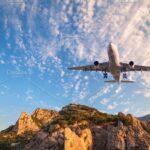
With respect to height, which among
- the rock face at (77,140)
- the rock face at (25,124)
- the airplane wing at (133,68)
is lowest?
the rock face at (77,140)

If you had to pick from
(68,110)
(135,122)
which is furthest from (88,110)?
(135,122)

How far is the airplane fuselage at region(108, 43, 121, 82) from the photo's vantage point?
5875 cm

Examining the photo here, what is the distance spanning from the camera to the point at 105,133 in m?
83.2

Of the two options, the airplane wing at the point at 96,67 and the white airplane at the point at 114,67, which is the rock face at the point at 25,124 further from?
the white airplane at the point at 114,67

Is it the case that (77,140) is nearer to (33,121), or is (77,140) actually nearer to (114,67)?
(114,67)

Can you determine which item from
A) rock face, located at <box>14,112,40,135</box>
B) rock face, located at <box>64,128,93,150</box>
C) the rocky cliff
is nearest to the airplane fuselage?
rock face, located at <box>64,128,93,150</box>

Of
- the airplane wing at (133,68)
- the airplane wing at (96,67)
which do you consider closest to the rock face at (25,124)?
the airplane wing at (96,67)

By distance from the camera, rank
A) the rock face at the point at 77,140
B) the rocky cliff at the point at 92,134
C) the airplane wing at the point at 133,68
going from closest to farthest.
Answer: the airplane wing at the point at 133,68 < the rock face at the point at 77,140 < the rocky cliff at the point at 92,134

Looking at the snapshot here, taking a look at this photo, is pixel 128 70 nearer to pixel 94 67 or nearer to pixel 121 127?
→ pixel 94 67

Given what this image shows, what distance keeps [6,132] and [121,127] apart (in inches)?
2754

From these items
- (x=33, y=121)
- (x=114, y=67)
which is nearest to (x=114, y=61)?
(x=114, y=67)

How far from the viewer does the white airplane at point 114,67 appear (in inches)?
2342

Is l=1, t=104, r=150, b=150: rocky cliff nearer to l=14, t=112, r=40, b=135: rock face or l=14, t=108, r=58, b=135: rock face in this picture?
l=14, t=108, r=58, b=135: rock face

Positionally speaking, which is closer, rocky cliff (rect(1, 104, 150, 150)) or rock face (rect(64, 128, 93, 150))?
rock face (rect(64, 128, 93, 150))
